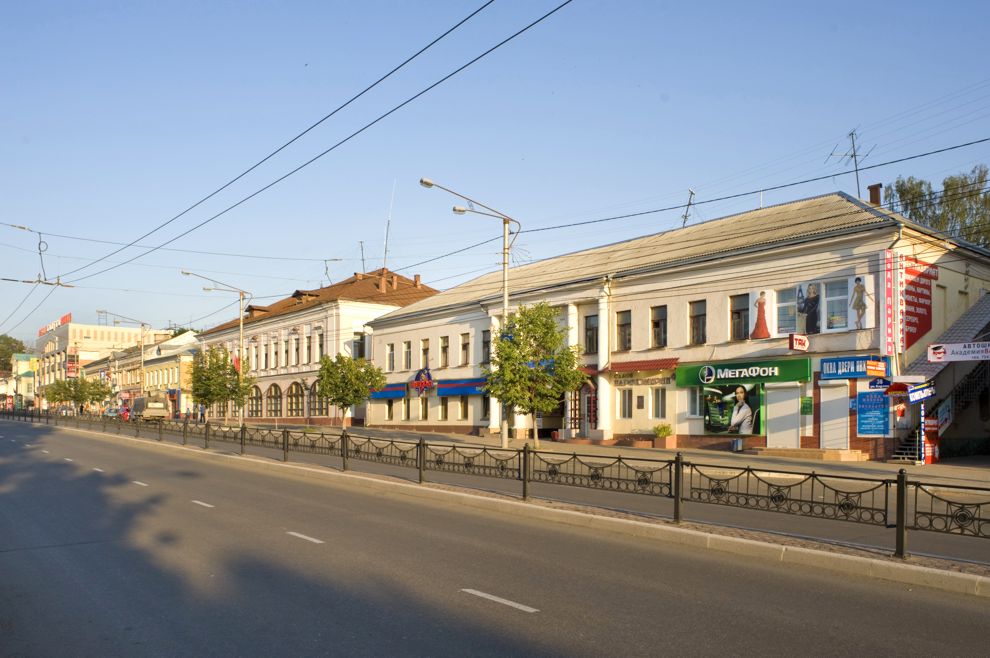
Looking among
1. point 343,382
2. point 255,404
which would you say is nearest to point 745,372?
point 343,382

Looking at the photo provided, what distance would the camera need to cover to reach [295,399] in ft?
204

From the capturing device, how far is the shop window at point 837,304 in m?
28.0

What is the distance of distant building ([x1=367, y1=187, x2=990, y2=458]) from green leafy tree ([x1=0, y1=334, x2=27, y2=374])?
171m

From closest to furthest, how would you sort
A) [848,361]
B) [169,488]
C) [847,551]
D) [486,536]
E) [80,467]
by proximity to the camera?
1. [847,551]
2. [486,536]
3. [169,488]
4. [80,467]
5. [848,361]

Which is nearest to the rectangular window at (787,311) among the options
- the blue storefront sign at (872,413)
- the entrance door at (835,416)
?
the entrance door at (835,416)

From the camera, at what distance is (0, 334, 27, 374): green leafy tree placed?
17588cm

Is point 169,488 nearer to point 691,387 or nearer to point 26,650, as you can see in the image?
point 26,650

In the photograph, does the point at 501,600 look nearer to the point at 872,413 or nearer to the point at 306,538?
the point at 306,538

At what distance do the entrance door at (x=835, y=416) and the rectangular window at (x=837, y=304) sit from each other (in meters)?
2.14

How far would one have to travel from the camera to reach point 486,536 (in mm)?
11469

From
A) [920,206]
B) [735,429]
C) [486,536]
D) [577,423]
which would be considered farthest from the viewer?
[920,206]

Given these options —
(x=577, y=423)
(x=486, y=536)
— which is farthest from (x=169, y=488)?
(x=577, y=423)

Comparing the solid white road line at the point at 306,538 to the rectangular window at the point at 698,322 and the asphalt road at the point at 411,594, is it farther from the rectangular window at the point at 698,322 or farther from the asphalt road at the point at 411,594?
the rectangular window at the point at 698,322

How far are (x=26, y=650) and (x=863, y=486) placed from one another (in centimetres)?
1906
